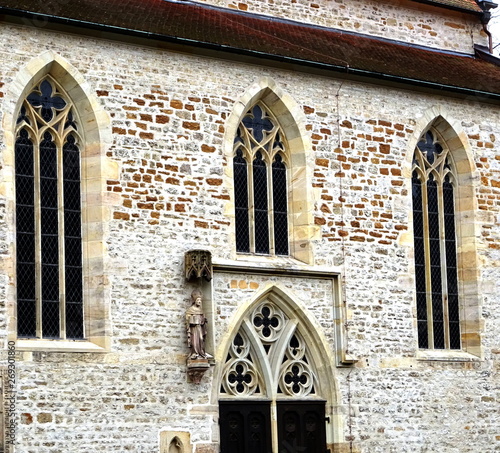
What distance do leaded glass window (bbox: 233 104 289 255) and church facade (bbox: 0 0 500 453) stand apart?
0.03 m

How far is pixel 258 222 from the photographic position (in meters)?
21.1

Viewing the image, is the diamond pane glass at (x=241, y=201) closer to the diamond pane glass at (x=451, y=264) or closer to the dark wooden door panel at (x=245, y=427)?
the dark wooden door panel at (x=245, y=427)

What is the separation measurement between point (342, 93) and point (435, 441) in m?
5.66

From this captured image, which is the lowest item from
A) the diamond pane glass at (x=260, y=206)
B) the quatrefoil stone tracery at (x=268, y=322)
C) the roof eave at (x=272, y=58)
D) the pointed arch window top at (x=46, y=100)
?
the quatrefoil stone tracery at (x=268, y=322)

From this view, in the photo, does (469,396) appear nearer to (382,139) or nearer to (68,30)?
(382,139)

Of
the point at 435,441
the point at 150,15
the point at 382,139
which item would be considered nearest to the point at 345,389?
the point at 435,441

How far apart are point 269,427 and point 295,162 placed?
408 cm

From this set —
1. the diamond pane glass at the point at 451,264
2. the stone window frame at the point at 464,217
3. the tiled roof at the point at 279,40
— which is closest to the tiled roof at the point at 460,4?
the tiled roof at the point at 279,40

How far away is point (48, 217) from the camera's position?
19.2 m

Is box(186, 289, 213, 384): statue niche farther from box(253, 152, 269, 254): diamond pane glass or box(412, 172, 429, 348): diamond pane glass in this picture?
box(412, 172, 429, 348): diamond pane glass

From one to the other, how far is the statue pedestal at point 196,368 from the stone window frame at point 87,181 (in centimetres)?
124

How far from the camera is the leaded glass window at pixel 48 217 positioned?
18844mm

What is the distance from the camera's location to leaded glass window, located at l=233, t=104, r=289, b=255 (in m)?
21.0

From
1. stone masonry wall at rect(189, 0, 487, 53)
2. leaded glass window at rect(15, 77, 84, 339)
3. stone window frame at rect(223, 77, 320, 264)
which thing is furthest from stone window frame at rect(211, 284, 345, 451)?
stone masonry wall at rect(189, 0, 487, 53)
